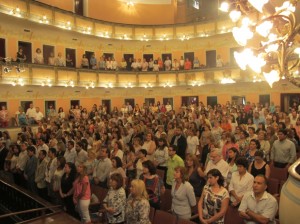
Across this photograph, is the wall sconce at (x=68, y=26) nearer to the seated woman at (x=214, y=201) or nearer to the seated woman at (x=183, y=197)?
the seated woman at (x=183, y=197)

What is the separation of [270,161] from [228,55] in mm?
16925

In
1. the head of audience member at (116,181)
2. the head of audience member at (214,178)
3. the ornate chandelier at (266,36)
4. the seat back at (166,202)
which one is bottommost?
the seat back at (166,202)

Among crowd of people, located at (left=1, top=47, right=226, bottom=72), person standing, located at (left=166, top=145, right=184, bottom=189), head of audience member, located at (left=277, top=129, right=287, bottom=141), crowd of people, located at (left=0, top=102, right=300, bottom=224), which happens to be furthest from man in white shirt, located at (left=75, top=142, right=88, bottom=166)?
crowd of people, located at (left=1, top=47, right=226, bottom=72)

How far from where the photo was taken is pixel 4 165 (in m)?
9.02

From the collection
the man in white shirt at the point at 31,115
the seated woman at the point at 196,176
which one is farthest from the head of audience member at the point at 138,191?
the man in white shirt at the point at 31,115

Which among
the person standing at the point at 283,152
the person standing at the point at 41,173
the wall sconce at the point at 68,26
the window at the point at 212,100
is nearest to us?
the person standing at the point at 283,152

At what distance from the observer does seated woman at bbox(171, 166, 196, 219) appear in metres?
5.06

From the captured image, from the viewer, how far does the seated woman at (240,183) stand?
16.7 ft

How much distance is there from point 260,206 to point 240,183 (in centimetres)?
85

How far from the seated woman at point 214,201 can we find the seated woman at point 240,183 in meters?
0.61

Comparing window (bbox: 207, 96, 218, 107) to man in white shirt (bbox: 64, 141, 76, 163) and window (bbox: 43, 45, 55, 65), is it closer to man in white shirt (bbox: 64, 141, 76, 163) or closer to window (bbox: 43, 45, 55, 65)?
window (bbox: 43, 45, 55, 65)

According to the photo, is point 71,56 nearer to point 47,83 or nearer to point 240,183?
point 47,83

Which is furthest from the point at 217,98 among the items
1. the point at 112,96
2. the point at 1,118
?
the point at 1,118

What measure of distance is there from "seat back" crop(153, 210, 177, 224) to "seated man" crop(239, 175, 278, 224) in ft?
3.43
